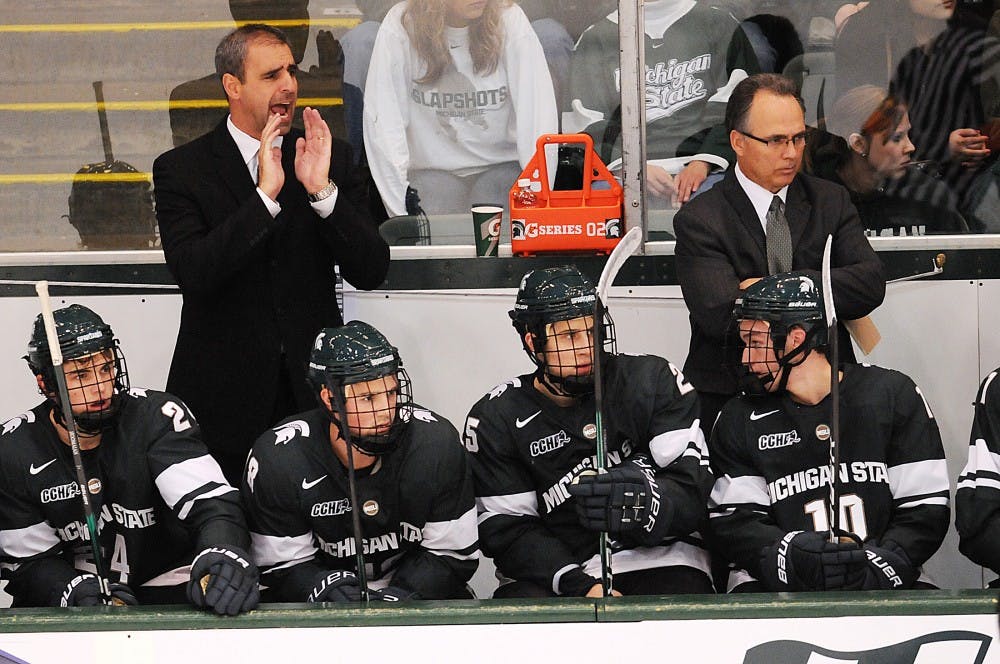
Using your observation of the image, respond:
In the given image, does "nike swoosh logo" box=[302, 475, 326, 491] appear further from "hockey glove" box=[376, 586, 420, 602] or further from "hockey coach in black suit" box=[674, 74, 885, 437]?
"hockey coach in black suit" box=[674, 74, 885, 437]

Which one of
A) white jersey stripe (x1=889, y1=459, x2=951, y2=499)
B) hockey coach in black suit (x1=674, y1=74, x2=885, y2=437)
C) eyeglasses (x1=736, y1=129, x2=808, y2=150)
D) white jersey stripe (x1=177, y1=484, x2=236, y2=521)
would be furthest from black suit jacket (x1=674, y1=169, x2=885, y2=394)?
white jersey stripe (x1=177, y1=484, x2=236, y2=521)

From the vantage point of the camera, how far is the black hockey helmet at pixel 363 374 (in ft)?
10.3

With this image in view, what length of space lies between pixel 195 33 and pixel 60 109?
1.81ft

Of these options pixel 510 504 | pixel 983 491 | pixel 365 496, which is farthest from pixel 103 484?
pixel 983 491

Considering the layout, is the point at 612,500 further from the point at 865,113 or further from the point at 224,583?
the point at 865,113

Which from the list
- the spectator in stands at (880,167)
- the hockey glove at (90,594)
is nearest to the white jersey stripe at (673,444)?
the hockey glove at (90,594)

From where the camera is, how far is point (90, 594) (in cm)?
316

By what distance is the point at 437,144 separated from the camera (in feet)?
15.2

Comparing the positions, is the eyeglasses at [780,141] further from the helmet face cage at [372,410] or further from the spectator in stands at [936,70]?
the helmet face cage at [372,410]

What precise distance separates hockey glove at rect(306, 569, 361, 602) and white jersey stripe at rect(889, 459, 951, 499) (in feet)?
4.48

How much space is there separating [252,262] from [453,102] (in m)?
1.14

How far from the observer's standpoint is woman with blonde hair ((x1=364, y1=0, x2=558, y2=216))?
4.56m

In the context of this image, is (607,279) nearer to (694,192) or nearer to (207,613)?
(207,613)

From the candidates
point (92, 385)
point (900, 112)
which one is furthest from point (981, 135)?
point (92, 385)
